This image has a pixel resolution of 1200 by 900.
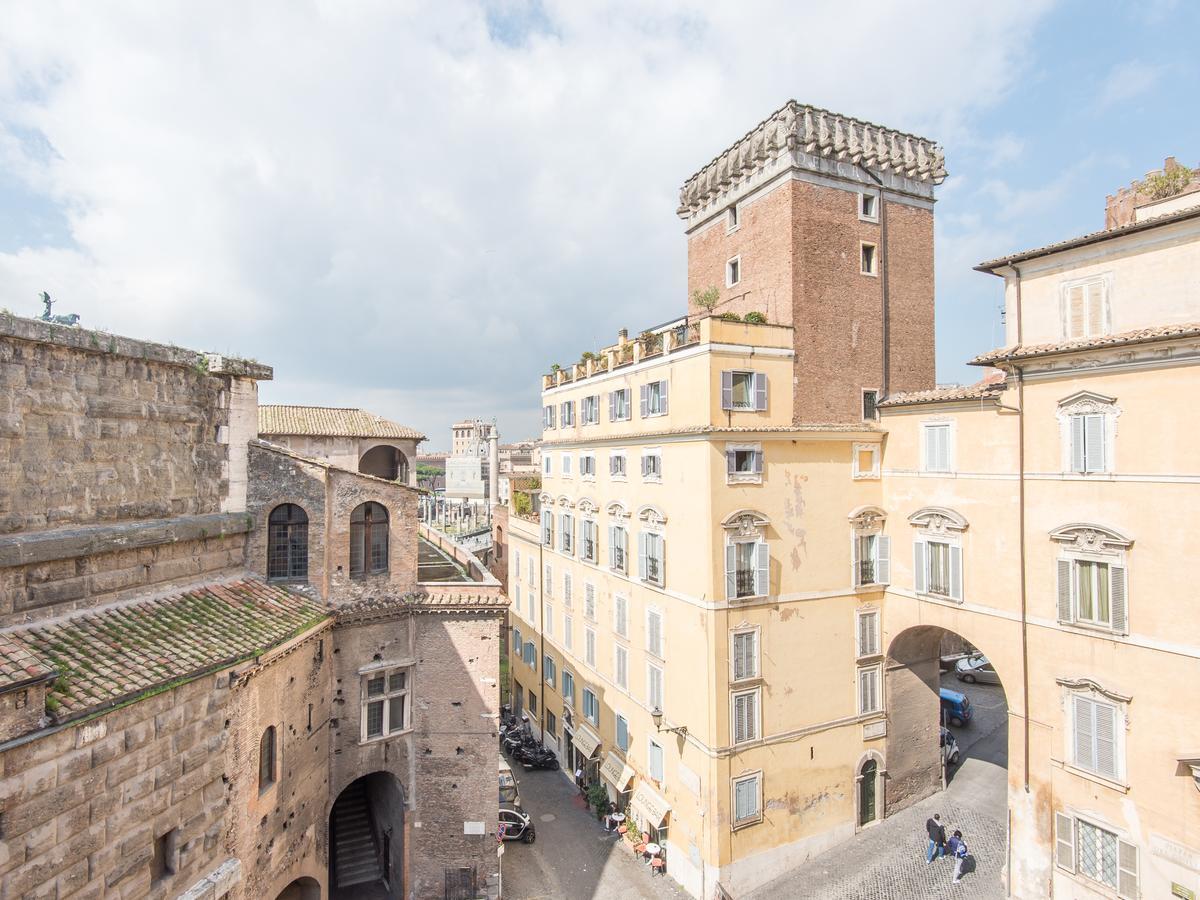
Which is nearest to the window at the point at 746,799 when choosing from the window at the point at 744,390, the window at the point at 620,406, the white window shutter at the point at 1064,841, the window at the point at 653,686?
the window at the point at 653,686

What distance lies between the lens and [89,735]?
888 centimetres

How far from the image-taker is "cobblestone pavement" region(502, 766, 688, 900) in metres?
20.5

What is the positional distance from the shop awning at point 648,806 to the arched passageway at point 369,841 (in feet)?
28.3

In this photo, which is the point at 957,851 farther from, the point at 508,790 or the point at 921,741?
the point at 508,790

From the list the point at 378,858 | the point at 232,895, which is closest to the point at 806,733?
the point at 378,858

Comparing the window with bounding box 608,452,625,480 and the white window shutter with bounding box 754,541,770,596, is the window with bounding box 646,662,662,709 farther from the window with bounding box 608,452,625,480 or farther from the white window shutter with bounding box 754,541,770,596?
the window with bounding box 608,452,625,480

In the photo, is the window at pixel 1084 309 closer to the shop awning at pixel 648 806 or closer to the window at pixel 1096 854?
the window at pixel 1096 854

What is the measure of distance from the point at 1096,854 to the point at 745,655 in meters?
10.2

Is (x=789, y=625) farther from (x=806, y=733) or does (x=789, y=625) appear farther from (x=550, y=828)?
A: (x=550, y=828)

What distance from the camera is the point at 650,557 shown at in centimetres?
2334

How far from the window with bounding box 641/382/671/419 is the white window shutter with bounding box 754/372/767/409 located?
3.07m

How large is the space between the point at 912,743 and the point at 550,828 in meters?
14.3

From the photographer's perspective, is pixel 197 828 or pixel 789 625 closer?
pixel 197 828

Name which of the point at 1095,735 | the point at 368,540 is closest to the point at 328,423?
the point at 368,540
